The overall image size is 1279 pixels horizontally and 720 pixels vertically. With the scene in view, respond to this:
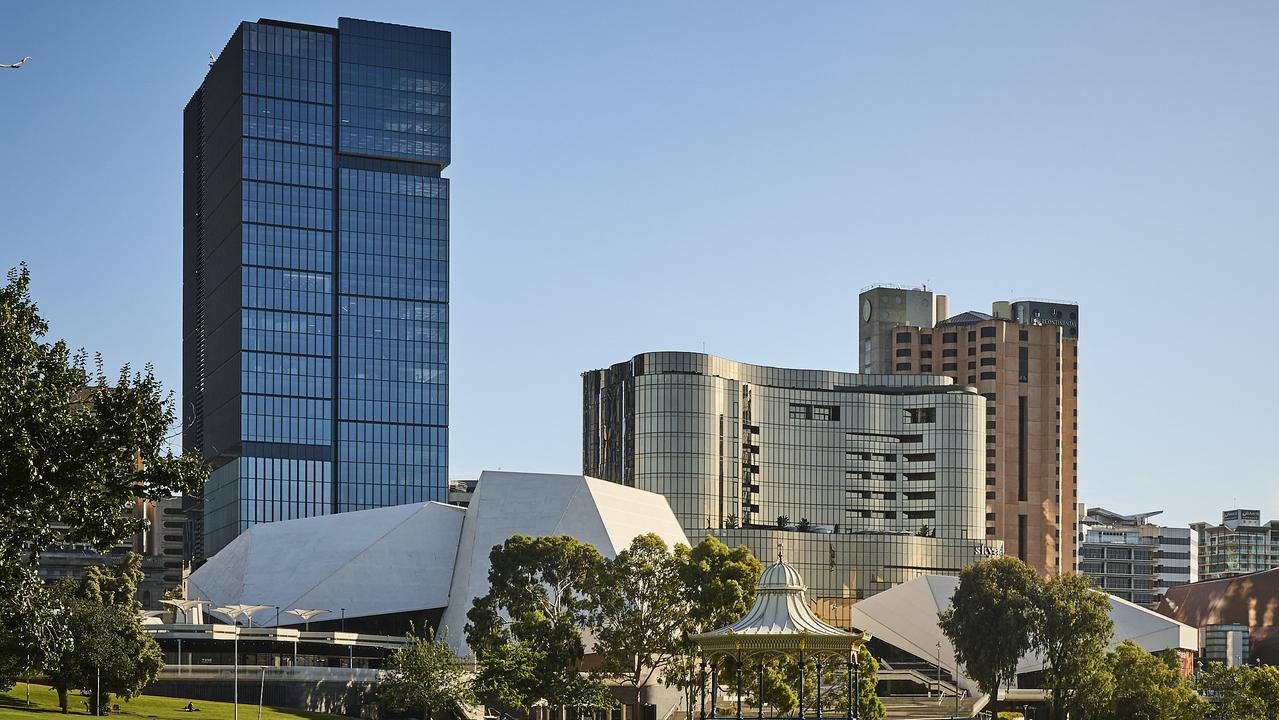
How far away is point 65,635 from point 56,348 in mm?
10010

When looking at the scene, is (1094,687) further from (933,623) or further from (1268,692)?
(933,623)

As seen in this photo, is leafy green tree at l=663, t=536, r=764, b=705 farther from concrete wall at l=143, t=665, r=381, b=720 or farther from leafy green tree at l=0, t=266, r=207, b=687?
leafy green tree at l=0, t=266, r=207, b=687

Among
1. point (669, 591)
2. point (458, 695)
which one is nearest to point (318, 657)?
point (458, 695)

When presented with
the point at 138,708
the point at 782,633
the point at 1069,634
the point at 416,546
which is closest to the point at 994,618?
the point at 1069,634

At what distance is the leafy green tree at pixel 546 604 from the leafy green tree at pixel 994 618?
107 ft

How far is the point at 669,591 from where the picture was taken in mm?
119562

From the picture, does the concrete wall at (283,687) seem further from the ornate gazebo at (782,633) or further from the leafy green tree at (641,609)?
the ornate gazebo at (782,633)

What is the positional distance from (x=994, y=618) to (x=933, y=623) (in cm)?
3879

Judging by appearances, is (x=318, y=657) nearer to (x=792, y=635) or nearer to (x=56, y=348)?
(x=792, y=635)

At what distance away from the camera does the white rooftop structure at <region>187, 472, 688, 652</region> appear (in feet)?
483

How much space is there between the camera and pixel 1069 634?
134250mm

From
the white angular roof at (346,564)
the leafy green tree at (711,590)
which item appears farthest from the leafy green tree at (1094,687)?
the white angular roof at (346,564)

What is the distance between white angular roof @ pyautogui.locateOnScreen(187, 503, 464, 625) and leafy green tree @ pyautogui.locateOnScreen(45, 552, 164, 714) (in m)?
48.7

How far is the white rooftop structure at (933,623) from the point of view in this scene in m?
174
